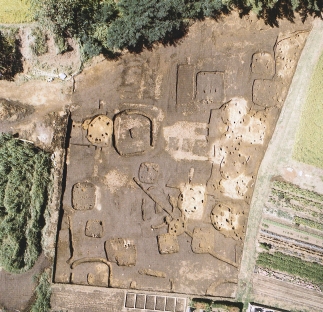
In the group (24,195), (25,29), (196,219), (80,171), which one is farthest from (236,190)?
(25,29)

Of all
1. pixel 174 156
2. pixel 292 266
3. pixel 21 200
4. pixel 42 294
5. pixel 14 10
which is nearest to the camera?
pixel 14 10

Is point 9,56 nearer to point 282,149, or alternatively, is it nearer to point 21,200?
point 21,200

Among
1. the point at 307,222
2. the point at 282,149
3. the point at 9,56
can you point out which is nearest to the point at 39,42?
the point at 9,56

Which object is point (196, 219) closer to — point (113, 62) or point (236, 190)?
point (236, 190)

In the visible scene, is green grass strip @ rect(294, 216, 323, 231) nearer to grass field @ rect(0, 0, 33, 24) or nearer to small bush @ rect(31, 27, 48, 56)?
small bush @ rect(31, 27, 48, 56)

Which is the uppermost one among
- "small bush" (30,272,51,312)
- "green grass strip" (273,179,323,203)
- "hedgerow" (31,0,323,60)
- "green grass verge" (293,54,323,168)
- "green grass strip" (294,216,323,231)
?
"hedgerow" (31,0,323,60)

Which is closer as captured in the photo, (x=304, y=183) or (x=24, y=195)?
(x=24, y=195)

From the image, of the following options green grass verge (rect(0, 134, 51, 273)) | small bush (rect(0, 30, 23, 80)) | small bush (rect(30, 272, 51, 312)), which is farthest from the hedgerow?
small bush (rect(30, 272, 51, 312))
